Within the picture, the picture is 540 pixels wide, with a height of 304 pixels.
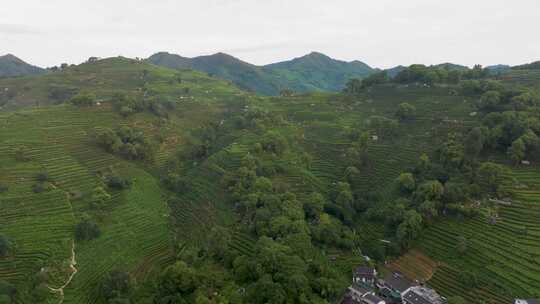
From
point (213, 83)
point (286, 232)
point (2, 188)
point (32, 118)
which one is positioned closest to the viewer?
point (286, 232)

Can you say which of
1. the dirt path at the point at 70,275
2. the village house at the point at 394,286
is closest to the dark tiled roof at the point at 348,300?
the village house at the point at 394,286

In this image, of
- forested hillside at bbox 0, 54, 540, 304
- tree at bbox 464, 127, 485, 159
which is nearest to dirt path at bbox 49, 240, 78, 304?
forested hillside at bbox 0, 54, 540, 304

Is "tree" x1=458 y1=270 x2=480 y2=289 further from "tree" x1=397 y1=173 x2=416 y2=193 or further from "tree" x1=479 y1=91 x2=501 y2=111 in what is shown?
"tree" x1=479 y1=91 x2=501 y2=111

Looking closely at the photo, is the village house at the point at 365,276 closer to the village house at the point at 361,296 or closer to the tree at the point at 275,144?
the village house at the point at 361,296

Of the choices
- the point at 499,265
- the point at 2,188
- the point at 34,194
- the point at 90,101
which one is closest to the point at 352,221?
the point at 499,265

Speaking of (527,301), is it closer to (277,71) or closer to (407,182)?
(407,182)

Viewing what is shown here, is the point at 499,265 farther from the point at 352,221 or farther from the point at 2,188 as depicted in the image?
the point at 2,188

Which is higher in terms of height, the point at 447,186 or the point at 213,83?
the point at 213,83

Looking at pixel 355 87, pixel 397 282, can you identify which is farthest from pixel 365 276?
pixel 355 87
